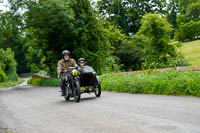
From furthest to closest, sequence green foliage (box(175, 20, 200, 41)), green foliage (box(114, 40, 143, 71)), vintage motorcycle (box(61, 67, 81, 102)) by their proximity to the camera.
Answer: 1. green foliage (box(175, 20, 200, 41))
2. green foliage (box(114, 40, 143, 71))
3. vintage motorcycle (box(61, 67, 81, 102))

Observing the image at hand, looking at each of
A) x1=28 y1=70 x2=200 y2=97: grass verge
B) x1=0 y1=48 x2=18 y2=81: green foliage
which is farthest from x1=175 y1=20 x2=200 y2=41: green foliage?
x1=28 y1=70 x2=200 y2=97: grass verge

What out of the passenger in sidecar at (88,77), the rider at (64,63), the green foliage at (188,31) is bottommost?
the passenger in sidecar at (88,77)

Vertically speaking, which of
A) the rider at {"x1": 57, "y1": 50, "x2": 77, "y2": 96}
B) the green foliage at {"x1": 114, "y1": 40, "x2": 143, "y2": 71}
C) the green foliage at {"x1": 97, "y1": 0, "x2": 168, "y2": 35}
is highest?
the green foliage at {"x1": 97, "y1": 0, "x2": 168, "y2": 35}

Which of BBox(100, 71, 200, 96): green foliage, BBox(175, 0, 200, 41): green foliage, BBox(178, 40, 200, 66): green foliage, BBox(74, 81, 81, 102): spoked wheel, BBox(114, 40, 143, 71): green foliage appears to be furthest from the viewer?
BBox(175, 0, 200, 41): green foliage

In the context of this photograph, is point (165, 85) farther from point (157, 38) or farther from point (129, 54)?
point (129, 54)

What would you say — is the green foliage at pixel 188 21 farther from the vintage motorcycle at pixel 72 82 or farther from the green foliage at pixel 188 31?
the vintage motorcycle at pixel 72 82

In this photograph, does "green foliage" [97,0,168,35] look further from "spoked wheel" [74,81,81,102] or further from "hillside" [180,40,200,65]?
"spoked wheel" [74,81,81,102]

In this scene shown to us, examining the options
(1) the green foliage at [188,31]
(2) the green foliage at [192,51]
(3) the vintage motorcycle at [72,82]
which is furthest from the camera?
(1) the green foliage at [188,31]

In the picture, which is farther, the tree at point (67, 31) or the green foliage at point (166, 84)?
the tree at point (67, 31)

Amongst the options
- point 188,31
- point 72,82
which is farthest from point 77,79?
point 188,31

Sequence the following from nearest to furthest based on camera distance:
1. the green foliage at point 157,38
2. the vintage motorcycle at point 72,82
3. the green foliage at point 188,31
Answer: the vintage motorcycle at point 72,82 < the green foliage at point 157,38 < the green foliage at point 188,31

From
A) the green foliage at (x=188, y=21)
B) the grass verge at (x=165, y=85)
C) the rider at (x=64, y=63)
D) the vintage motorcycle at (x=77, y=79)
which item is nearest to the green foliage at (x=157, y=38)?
the grass verge at (x=165, y=85)

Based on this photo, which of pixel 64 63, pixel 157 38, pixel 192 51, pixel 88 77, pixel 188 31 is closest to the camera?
pixel 88 77

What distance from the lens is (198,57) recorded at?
156 ft
